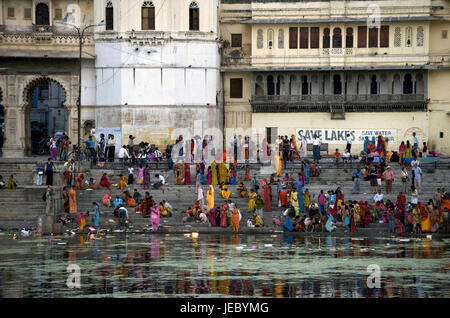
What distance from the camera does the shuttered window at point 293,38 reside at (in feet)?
165

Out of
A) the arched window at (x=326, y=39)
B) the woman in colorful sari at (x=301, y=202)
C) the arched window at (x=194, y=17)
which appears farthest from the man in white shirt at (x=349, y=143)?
the woman in colorful sari at (x=301, y=202)

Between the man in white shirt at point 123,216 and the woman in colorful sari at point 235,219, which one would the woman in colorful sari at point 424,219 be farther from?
the man in white shirt at point 123,216

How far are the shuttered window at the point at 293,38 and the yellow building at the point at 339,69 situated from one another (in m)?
0.05

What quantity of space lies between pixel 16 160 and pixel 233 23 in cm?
1377

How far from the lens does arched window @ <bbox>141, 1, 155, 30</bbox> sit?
1886 inches

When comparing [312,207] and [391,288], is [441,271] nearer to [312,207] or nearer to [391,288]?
[391,288]

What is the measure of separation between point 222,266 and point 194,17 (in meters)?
23.1

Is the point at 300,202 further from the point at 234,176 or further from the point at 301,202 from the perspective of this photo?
the point at 234,176

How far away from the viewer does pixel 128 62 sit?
47.8 meters

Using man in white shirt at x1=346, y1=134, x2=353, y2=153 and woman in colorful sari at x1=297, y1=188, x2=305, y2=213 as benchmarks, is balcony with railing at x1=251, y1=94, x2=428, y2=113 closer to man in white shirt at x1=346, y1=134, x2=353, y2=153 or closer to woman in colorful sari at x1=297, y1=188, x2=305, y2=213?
man in white shirt at x1=346, y1=134, x2=353, y2=153

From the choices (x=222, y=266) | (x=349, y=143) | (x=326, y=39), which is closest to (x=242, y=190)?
(x=349, y=143)

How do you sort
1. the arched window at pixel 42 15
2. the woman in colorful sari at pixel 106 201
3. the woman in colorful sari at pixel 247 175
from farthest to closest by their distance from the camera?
the arched window at pixel 42 15 < the woman in colorful sari at pixel 247 175 < the woman in colorful sari at pixel 106 201
